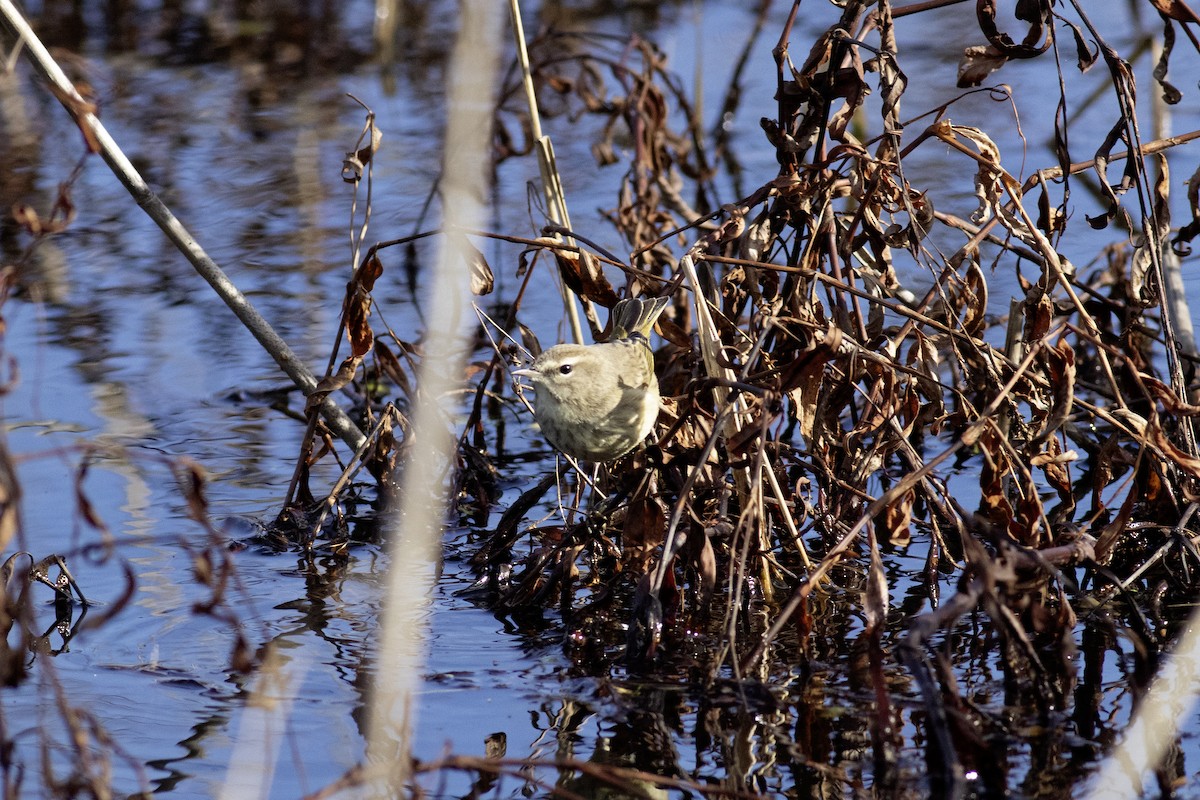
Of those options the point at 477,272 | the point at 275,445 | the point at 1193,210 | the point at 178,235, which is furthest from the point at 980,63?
the point at 275,445

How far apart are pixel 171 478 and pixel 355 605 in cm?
157

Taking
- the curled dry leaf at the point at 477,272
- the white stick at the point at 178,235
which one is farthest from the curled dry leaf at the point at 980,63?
the white stick at the point at 178,235

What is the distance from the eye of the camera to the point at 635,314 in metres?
4.96

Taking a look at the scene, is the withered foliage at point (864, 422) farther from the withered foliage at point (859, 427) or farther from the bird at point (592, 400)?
the bird at point (592, 400)

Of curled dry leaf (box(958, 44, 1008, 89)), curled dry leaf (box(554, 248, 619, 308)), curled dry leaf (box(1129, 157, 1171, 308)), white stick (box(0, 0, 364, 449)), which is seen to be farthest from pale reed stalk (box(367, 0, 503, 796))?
curled dry leaf (box(1129, 157, 1171, 308))

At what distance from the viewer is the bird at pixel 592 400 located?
15.0ft

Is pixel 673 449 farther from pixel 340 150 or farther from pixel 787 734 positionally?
pixel 340 150

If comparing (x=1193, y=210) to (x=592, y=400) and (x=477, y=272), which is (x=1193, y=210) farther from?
(x=477, y=272)

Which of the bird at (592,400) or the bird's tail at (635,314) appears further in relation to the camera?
the bird's tail at (635,314)

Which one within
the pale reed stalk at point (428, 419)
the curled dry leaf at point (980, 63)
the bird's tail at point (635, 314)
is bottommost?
the pale reed stalk at point (428, 419)

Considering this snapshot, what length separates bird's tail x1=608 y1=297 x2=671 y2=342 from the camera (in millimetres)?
4926

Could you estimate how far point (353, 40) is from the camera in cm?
1308

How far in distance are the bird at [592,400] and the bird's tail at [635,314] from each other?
26 millimetres

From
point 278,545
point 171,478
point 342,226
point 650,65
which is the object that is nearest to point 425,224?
point 342,226
